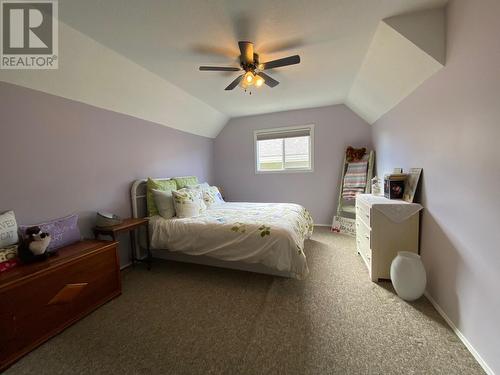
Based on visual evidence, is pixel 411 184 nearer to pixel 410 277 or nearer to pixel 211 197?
pixel 410 277

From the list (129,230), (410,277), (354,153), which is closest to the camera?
(410,277)

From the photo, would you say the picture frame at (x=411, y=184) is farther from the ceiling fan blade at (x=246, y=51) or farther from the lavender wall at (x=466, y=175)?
the ceiling fan blade at (x=246, y=51)

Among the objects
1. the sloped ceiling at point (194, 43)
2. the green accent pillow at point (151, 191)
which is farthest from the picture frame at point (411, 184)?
the green accent pillow at point (151, 191)

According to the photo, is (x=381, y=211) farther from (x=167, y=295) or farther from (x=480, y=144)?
(x=167, y=295)

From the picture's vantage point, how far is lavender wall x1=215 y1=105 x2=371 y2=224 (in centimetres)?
411

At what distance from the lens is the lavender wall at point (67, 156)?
1790mm

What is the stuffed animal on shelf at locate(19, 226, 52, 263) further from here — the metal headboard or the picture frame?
the picture frame

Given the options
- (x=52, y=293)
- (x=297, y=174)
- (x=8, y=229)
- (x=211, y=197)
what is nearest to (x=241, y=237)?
(x=211, y=197)

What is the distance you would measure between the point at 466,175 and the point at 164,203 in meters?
3.03

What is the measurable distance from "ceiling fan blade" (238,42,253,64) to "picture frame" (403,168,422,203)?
204 centimetres

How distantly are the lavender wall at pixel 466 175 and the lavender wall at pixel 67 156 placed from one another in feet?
11.4

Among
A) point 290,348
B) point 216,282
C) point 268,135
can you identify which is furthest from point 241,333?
point 268,135

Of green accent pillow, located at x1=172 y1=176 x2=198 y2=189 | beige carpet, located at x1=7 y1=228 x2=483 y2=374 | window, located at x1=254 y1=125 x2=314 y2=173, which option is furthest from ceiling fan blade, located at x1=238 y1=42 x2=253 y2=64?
window, located at x1=254 y1=125 x2=314 y2=173

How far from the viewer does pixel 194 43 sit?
2012 mm
